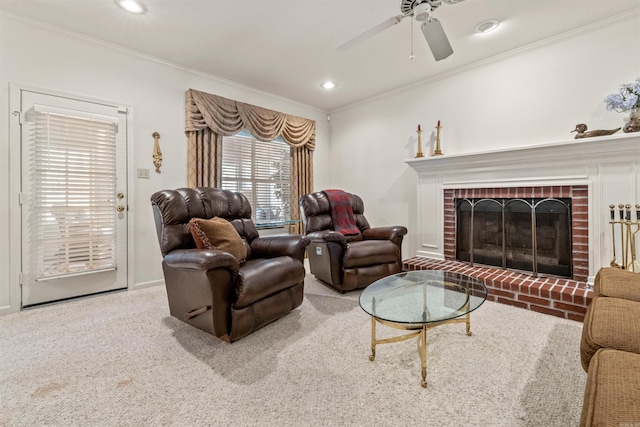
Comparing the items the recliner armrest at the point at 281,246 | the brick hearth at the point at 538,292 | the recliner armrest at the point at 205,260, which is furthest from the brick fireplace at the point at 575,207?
the recliner armrest at the point at 205,260

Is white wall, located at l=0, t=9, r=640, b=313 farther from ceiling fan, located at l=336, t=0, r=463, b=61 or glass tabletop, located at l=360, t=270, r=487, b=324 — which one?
glass tabletop, located at l=360, t=270, r=487, b=324

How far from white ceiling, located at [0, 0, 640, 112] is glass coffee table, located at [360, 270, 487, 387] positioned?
2.19 meters

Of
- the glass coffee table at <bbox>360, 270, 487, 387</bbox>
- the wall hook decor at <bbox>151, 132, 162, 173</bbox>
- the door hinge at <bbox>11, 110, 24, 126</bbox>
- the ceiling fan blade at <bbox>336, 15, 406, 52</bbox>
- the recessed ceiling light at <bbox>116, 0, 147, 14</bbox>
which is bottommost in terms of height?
the glass coffee table at <bbox>360, 270, 487, 387</bbox>

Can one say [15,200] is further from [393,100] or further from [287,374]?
[393,100]

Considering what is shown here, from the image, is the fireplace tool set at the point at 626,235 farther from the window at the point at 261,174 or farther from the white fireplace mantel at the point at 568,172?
the window at the point at 261,174

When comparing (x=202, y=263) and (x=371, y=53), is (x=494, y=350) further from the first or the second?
(x=371, y=53)

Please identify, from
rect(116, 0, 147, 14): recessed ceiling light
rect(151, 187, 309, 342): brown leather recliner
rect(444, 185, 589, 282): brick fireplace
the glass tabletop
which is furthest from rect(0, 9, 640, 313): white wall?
the glass tabletop

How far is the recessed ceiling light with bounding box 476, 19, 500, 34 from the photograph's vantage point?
101 inches

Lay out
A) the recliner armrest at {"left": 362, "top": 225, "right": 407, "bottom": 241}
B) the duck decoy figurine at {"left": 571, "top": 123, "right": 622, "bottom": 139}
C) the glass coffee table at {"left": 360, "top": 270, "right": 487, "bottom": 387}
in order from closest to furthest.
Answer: the glass coffee table at {"left": 360, "top": 270, "right": 487, "bottom": 387} → the duck decoy figurine at {"left": 571, "top": 123, "right": 622, "bottom": 139} → the recliner armrest at {"left": 362, "top": 225, "right": 407, "bottom": 241}

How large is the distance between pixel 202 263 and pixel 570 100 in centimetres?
356

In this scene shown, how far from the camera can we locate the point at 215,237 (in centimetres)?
219

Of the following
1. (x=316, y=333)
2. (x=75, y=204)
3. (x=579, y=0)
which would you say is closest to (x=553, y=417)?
(x=316, y=333)

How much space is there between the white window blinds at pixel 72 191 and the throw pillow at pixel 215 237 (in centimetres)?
139

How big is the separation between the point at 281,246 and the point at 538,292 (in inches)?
86.6
